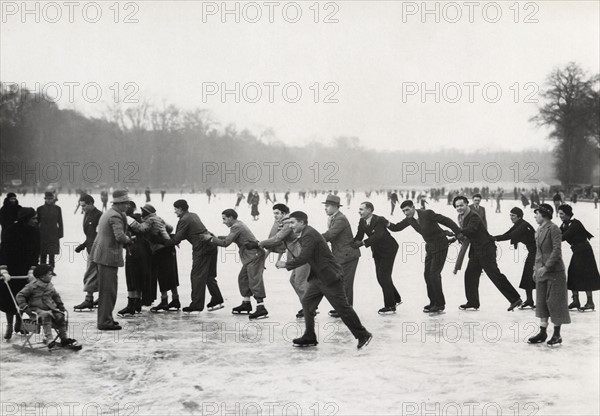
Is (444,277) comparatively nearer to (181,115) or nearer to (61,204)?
(181,115)

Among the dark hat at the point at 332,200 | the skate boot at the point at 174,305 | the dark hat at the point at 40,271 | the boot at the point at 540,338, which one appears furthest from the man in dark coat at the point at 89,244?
the boot at the point at 540,338

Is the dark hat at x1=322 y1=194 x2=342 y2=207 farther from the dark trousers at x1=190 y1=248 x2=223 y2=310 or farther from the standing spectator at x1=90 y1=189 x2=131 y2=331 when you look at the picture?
the standing spectator at x1=90 y1=189 x2=131 y2=331

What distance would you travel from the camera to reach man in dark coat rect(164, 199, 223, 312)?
32.1 ft

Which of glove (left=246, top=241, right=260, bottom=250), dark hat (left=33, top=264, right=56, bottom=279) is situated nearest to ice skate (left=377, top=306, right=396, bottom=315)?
glove (left=246, top=241, right=260, bottom=250)

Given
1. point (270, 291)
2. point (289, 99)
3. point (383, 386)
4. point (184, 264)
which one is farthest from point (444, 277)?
point (383, 386)

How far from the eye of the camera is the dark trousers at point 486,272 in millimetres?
9742

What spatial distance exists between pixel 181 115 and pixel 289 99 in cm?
211

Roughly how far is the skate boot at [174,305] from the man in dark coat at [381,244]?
3.06 metres

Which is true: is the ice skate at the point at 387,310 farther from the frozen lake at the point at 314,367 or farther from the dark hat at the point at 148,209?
the dark hat at the point at 148,209

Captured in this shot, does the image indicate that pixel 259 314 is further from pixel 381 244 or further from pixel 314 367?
pixel 314 367

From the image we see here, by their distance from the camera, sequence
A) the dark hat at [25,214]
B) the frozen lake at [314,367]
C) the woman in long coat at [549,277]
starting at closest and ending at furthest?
the frozen lake at [314,367] < the woman in long coat at [549,277] < the dark hat at [25,214]

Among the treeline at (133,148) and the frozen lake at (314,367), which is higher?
the treeline at (133,148)

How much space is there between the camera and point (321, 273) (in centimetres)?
790

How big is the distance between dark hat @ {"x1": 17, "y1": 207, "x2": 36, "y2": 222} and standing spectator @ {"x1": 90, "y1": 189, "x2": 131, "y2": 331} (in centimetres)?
92
